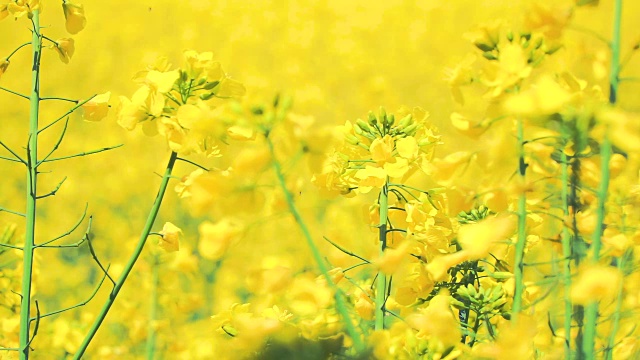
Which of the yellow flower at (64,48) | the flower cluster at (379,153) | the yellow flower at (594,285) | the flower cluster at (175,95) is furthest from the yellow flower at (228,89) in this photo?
the yellow flower at (594,285)

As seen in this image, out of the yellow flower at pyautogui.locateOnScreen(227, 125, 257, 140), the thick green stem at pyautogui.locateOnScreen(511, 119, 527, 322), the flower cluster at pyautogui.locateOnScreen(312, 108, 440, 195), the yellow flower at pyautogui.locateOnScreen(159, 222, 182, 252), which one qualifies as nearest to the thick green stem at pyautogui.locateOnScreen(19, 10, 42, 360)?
the yellow flower at pyautogui.locateOnScreen(159, 222, 182, 252)

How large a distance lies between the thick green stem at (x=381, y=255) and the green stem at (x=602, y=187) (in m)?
0.25

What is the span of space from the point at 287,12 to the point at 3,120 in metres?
3.68

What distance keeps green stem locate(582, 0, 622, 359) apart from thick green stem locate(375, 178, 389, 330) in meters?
0.25

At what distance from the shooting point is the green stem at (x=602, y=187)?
588 mm

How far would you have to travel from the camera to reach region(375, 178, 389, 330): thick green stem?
2.80 ft

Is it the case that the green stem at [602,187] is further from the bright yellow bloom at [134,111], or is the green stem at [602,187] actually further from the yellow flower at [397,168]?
the bright yellow bloom at [134,111]

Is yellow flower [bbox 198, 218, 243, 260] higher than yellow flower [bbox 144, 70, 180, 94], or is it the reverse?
yellow flower [bbox 144, 70, 180, 94]

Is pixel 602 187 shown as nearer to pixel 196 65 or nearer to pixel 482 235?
pixel 482 235

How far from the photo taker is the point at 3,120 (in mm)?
4828

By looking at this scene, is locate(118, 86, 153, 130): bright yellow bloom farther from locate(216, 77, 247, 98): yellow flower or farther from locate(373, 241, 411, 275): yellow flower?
locate(373, 241, 411, 275): yellow flower

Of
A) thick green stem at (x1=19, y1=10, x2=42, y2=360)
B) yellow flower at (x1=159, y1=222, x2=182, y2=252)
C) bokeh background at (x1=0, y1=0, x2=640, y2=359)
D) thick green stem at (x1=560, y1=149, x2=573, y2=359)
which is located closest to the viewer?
thick green stem at (x1=560, y1=149, x2=573, y2=359)

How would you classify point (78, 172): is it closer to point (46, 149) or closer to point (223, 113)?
point (46, 149)

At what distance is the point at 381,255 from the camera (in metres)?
0.89
